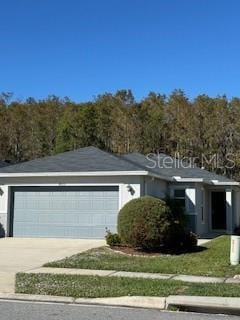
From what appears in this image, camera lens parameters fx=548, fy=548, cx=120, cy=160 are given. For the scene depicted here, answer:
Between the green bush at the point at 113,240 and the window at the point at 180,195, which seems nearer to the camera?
the green bush at the point at 113,240

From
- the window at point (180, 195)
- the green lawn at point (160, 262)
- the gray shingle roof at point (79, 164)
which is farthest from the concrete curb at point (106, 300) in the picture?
the window at point (180, 195)

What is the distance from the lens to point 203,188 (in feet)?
99.9

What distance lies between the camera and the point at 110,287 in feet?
36.9

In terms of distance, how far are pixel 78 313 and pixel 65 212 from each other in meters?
14.8

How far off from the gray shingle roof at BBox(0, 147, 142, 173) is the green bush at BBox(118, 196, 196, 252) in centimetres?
493

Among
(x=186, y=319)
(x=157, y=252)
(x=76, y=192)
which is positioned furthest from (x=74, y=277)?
(x=76, y=192)

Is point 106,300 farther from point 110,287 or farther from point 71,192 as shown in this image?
point 71,192

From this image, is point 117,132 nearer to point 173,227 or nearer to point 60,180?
point 60,180

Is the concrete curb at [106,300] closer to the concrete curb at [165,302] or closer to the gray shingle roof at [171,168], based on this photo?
the concrete curb at [165,302]

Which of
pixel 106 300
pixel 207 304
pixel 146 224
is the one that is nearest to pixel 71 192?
pixel 146 224

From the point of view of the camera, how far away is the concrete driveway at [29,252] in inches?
534

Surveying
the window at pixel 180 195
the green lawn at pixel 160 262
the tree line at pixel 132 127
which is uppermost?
the tree line at pixel 132 127

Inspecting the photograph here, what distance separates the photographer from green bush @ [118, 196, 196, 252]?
1806 centimetres

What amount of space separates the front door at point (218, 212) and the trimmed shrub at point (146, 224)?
1432 centimetres
